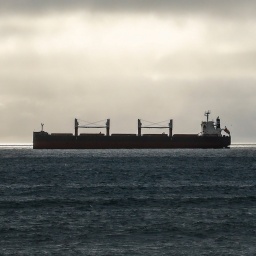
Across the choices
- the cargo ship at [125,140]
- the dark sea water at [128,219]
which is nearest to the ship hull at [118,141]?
the cargo ship at [125,140]

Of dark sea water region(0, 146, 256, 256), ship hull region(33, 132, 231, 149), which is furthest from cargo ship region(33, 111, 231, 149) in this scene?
dark sea water region(0, 146, 256, 256)

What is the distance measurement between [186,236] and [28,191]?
2623 centimetres

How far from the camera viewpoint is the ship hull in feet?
618

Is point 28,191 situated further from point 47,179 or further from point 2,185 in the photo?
point 47,179

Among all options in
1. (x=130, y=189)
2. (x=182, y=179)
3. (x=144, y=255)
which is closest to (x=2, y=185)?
(x=130, y=189)

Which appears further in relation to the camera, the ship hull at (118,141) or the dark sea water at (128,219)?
the ship hull at (118,141)

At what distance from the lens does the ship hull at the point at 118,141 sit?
188 m

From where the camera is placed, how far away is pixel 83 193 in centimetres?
5531

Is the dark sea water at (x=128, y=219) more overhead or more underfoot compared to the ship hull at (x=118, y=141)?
more underfoot

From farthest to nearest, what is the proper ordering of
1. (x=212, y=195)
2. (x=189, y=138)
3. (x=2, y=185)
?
1. (x=189, y=138)
2. (x=2, y=185)
3. (x=212, y=195)

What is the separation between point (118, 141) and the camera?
18888cm

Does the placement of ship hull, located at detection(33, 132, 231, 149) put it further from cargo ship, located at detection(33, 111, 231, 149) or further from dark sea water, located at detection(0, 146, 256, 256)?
dark sea water, located at detection(0, 146, 256, 256)

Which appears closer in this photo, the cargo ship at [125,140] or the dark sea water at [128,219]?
the dark sea water at [128,219]

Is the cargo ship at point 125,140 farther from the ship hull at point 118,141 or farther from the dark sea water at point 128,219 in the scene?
the dark sea water at point 128,219
